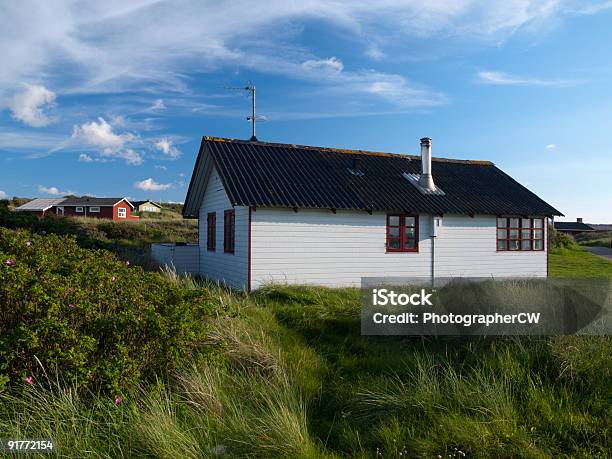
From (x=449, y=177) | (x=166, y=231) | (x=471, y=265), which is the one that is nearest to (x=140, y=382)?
(x=471, y=265)

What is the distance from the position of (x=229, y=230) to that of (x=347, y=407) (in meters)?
10.9

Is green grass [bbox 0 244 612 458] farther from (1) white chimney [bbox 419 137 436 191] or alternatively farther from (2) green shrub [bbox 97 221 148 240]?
(2) green shrub [bbox 97 221 148 240]

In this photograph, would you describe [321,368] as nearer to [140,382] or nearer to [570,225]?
[140,382]

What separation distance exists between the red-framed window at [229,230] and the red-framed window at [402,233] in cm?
509

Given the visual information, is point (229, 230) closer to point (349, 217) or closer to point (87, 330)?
point (349, 217)

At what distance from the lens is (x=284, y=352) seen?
6918mm

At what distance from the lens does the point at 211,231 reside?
17875mm

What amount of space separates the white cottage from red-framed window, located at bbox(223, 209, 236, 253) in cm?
3

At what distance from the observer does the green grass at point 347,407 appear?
4.43 metres

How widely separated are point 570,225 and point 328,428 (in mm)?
90760


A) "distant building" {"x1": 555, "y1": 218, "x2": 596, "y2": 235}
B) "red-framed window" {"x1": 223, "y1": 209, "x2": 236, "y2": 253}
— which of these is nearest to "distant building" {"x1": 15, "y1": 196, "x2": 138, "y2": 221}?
"red-framed window" {"x1": 223, "y1": 209, "x2": 236, "y2": 253}

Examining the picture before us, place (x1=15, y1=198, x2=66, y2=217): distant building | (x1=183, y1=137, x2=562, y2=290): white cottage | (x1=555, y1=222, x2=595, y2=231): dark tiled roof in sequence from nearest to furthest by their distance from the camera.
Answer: (x1=183, y1=137, x2=562, y2=290): white cottage → (x1=15, y1=198, x2=66, y2=217): distant building → (x1=555, y1=222, x2=595, y2=231): dark tiled roof

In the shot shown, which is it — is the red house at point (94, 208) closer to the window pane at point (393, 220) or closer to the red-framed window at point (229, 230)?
the red-framed window at point (229, 230)

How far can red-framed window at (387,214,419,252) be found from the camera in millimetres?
15769
